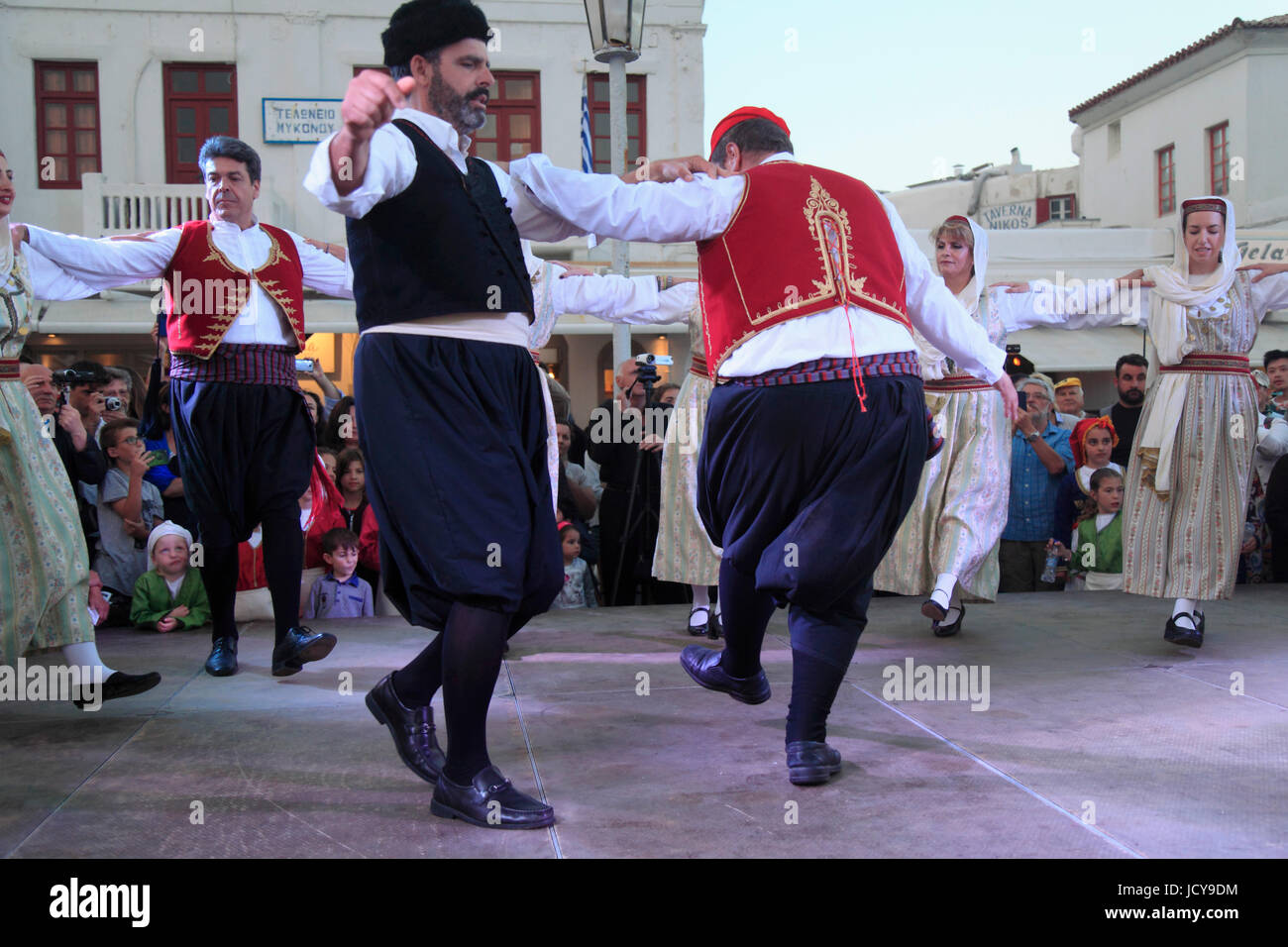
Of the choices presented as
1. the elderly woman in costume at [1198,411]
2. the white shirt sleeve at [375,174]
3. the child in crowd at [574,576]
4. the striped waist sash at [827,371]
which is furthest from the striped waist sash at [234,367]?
the elderly woman in costume at [1198,411]

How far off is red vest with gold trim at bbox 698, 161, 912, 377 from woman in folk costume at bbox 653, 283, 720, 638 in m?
1.97

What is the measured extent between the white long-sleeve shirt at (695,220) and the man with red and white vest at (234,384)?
4.99 ft

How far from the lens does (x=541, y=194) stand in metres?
2.92

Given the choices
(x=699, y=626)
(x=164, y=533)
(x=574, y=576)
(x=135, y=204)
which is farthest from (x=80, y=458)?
(x=135, y=204)

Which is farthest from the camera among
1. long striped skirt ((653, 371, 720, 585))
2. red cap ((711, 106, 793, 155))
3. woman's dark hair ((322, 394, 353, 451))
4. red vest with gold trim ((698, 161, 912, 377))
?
woman's dark hair ((322, 394, 353, 451))

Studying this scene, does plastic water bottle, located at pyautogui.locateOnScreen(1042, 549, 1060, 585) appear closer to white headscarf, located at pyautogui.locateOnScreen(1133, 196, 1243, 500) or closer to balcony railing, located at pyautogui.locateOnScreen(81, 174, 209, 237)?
white headscarf, located at pyautogui.locateOnScreen(1133, 196, 1243, 500)

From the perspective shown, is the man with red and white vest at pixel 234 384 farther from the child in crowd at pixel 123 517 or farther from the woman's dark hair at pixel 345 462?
the woman's dark hair at pixel 345 462

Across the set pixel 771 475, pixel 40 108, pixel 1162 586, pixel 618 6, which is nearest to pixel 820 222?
pixel 771 475

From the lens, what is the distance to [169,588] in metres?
5.61

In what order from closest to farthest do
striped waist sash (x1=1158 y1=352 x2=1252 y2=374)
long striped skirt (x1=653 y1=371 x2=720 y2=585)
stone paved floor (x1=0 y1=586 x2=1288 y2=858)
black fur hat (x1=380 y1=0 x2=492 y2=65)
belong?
stone paved floor (x1=0 y1=586 x2=1288 y2=858)
black fur hat (x1=380 y1=0 x2=492 y2=65)
striped waist sash (x1=1158 y1=352 x2=1252 y2=374)
long striped skirt (x1=653 y1=371 x2=720 y2=585)

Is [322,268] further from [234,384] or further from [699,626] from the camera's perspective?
[699,626]

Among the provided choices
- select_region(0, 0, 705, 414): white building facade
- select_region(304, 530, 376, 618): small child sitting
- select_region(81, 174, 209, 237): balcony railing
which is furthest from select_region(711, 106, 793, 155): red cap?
select_region(81, 174, 209, 237): balcony railing

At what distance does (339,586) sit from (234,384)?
1.80 m

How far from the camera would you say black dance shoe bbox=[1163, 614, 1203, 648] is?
4.80 metres
